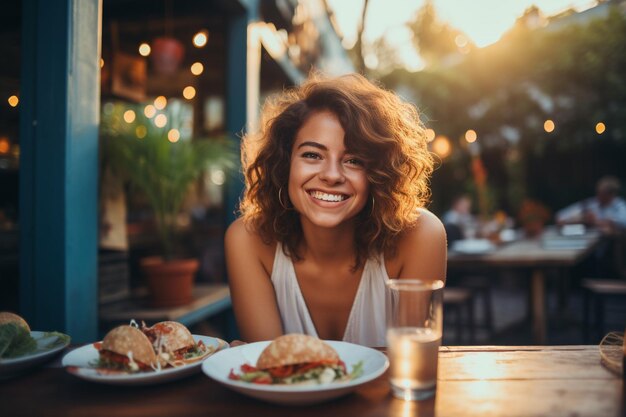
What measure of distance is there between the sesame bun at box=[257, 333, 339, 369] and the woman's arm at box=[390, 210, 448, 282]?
95 cm

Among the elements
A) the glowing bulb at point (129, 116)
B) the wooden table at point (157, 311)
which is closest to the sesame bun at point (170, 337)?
the wooden table at point (157, 311)

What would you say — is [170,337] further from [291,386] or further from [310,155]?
[310,155]

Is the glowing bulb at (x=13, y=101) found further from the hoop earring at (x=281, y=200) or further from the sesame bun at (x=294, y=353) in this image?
the sesame bun at (x=294, y=353)

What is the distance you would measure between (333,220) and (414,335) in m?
0.86

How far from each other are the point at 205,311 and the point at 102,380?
92.2 inches

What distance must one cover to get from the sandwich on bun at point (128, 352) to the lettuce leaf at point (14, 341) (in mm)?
247

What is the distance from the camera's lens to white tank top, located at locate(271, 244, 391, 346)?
2057 mm

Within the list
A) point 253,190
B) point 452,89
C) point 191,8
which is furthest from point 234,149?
point 452,89

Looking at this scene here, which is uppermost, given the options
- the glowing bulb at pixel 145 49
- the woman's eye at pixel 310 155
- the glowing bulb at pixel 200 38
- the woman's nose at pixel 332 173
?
the glowing bulb at pixel 200 38

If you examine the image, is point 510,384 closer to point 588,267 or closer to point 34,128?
point 34,128

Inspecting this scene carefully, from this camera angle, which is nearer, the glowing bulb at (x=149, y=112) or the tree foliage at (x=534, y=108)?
the glowing bulb at (x=149, y=112)

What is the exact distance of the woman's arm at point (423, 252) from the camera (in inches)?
80.2

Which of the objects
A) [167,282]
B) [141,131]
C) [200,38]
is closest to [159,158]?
[141,131]

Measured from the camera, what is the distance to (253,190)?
7.63ft
